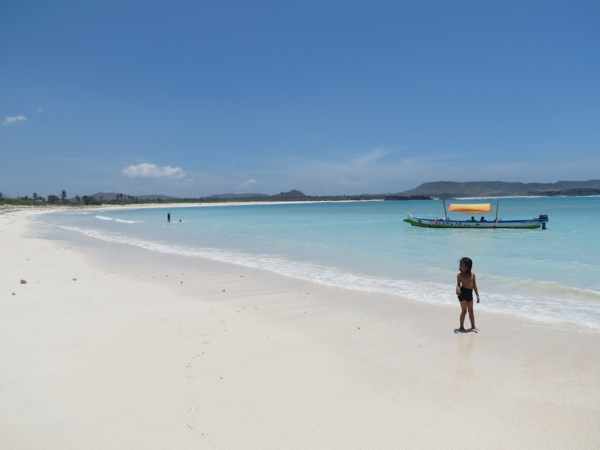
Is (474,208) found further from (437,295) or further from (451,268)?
(437,295)

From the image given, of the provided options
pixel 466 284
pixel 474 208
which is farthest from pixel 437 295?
pixel 474 208

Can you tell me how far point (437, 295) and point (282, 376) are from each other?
5.75 m

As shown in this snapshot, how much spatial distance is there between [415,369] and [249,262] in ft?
32.1

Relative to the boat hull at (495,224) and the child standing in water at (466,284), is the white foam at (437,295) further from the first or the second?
the boat hull at (495,224)

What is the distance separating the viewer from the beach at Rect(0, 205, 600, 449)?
10.6 feet

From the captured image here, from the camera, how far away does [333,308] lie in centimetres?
746

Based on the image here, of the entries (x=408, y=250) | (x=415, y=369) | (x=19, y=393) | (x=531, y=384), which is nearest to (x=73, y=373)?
(x=19, y=393)

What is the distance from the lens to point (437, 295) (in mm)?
8641

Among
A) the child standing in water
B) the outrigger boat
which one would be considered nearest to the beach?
the child standing in water

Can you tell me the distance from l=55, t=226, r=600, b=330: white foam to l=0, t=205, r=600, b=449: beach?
0.64m

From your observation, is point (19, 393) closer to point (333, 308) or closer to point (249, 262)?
point (333, 308)

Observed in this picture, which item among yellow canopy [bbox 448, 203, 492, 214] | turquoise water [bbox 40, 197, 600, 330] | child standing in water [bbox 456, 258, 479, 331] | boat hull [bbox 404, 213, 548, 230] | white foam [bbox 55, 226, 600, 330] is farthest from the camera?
yellow canopy [bbox 448, 203, 492, 214]

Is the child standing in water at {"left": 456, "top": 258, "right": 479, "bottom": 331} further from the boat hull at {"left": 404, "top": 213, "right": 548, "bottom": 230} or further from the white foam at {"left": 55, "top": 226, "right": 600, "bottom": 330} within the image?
the boat hull at {"left": 404, "top": 213, "right": 548, "bottom": 230}

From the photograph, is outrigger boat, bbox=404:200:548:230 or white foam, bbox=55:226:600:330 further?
outrigger boat, bbox=404:200:548:230
